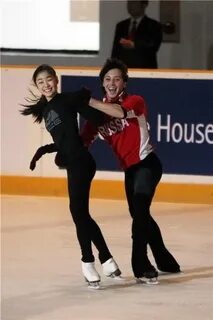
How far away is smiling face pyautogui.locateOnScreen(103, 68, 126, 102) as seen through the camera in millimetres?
5625

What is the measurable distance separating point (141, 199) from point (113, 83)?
625 mm

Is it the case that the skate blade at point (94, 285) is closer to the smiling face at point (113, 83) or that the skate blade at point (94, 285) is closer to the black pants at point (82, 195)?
the black pants at point (82, 195)

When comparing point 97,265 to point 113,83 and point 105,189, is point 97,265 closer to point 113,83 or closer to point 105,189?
point 113,83

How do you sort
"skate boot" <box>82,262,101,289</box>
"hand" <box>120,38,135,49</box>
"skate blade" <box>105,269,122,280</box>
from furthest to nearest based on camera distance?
"hand" <box>120,38,135,49</box> → "skate blade" <box>105,269,122,280</box> → "skate boot" <box>82,262,101,289</box>

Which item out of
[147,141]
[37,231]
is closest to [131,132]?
[147,141]

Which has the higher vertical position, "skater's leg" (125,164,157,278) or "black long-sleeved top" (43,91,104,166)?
"black long-sleeved top" (43,91,104,166)

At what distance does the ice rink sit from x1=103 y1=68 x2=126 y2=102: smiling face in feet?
3.41

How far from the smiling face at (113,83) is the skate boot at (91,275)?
898 millimetres

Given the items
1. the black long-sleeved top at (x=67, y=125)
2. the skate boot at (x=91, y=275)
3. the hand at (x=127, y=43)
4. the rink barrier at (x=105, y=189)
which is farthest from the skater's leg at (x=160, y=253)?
the hand at (x=127, y=43)

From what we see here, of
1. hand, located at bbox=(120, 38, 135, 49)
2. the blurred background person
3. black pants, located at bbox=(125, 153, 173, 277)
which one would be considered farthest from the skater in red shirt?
hand, located at bbox=(120, 38, 135, 49)

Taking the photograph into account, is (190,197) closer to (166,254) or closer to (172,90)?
(172,90)

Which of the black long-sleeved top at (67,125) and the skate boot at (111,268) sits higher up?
the black long-sleeved top at (67,125)

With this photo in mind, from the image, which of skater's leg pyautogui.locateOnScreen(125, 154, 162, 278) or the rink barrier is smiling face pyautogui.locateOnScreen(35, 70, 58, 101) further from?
Answer: the rink barrier

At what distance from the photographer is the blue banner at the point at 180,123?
337 inches
